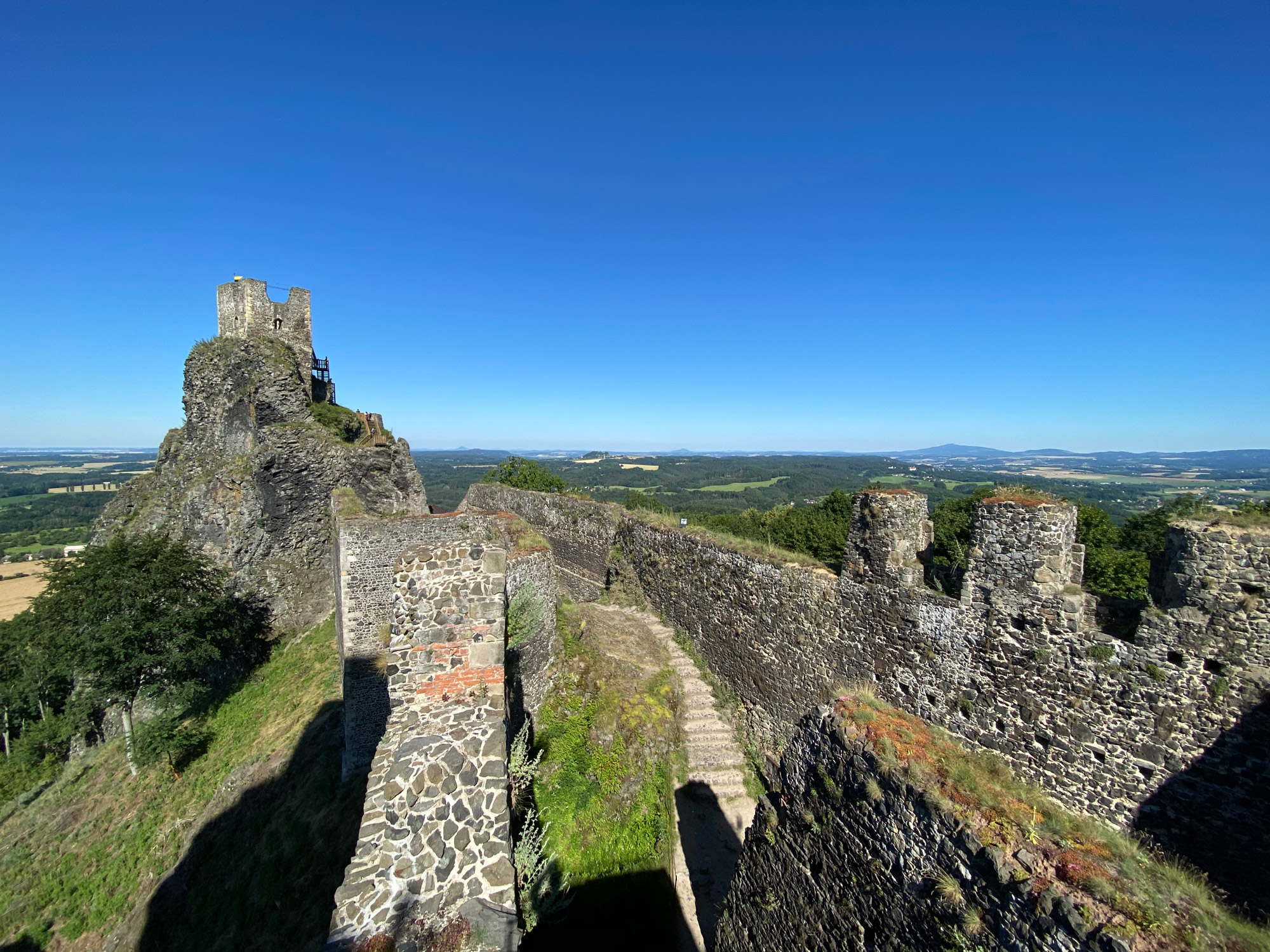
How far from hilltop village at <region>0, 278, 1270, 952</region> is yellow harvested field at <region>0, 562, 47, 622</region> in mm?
43013

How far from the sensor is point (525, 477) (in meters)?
35.3

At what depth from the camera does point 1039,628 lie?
6.25 metres

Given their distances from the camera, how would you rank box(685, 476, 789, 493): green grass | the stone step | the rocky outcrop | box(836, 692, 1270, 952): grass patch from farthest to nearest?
box(685, 476, 789, 493): green grass
the stone step
the rocky outcrop
box(836, 692, 1270, 952): grass patch

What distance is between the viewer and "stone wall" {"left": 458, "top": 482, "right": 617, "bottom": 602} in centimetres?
1652

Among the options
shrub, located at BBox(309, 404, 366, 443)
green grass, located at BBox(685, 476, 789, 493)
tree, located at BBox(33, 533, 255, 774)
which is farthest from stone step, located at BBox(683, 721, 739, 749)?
green grass, located at BBox(685, 476, 789, 493)

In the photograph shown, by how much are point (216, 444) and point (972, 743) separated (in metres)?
22.4

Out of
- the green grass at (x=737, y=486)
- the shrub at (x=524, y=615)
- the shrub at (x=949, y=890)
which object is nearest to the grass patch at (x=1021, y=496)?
the shrub at (x=949, y=890)

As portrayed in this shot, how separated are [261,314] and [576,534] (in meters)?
14.8

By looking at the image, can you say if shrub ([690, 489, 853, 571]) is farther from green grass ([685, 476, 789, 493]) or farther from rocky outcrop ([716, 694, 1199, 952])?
green grass ([685, 476, 789, 493])

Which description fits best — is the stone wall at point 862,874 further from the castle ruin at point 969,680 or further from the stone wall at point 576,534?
the stone wall at point 576,534

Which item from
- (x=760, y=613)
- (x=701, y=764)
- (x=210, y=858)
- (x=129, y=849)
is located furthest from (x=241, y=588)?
(x=760, y=613)

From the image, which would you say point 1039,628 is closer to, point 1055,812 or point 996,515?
point 996,515

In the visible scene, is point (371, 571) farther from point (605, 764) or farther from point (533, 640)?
point (605, 764)

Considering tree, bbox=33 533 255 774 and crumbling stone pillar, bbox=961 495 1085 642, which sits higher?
crumbling stone pillar, bbox=961 495 1085 642
